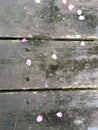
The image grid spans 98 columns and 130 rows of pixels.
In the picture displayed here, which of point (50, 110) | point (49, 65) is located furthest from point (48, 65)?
point (50, 110)

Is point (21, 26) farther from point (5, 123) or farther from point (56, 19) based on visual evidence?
point (5, 123)

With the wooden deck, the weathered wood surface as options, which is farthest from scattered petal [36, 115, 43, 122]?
the weathered wood surface

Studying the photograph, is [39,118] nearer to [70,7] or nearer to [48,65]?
[48,65]

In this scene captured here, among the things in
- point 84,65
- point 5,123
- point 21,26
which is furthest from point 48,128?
point 21,26

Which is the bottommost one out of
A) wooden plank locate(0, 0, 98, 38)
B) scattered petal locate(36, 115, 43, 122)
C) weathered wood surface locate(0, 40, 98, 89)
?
scattered petal locate(36, 115, 43, 122)

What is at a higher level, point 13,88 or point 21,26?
point 21,26

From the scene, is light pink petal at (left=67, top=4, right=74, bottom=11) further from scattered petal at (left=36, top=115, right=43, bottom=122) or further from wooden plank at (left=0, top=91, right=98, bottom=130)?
scattered petal at (left=36, top=115, right=43, bottom=122)
